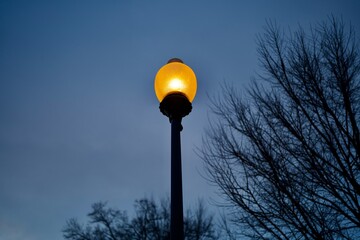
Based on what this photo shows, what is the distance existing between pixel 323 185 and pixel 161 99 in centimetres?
259

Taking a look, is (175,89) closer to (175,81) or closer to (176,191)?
(175,81)

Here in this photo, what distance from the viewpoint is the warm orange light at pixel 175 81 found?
263cm

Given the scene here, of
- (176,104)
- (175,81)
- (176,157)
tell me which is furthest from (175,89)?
(176,157)

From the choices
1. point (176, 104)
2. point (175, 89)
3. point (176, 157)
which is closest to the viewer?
point (176, 157)

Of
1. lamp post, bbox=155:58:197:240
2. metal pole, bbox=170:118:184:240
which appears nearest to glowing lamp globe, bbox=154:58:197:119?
lamp post, bbox=155:58:197:240

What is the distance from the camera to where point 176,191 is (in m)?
2.08

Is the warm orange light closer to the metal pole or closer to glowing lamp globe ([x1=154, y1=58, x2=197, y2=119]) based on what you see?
glowing lamp globe ([x1=154, y1=58, x2=197, y2=119])

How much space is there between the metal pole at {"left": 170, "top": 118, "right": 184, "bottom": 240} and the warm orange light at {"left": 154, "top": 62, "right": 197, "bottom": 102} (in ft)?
1.07

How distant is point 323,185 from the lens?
11.9 ft

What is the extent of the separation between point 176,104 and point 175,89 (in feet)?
0.63

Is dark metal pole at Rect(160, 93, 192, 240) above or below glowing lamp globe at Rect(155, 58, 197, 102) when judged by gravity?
below

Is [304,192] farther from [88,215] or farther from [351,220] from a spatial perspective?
[88,215]

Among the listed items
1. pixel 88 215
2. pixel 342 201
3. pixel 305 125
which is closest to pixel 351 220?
pixel 342 201

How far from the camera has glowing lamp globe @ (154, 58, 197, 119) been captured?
98.7 inches
